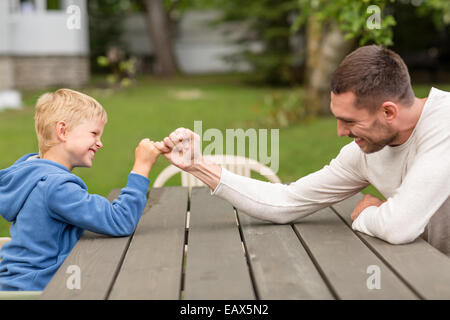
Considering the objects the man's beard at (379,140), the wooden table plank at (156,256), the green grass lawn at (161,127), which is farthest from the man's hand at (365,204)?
the green grass lawn at (161,127)

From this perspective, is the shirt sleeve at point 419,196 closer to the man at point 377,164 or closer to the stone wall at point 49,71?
the man at point 377,164

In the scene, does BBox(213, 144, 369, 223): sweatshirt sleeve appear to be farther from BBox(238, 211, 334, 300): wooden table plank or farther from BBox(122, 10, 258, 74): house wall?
BBox(122, 10, 258, 74): house wall

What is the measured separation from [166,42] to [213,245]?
2388 centimetres

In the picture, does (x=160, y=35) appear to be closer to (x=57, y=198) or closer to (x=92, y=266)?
(x=57, y=198)

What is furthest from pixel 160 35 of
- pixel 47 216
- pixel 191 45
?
pixel 47 216

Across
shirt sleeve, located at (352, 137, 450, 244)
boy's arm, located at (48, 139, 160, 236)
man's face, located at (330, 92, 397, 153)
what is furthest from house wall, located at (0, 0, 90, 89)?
shirt sleeve, located at (352, 137, 450, 244)

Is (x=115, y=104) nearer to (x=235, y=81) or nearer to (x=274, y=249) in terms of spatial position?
(x=235, y=81)

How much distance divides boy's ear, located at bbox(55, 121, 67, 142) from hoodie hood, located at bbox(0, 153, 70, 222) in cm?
10

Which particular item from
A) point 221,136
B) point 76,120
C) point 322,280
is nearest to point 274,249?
point 322,280

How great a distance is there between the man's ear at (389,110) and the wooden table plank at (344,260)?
0.47 meters

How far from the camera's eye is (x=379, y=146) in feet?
7.53

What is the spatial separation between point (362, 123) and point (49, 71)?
55.9 feet

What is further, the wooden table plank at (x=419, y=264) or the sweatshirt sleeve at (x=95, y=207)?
the sweatshirt sleeve at (x=95, y=207)

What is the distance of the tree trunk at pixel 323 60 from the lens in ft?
34.7
